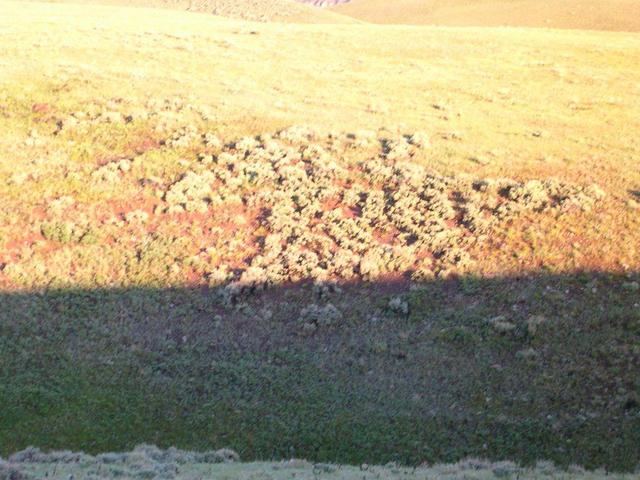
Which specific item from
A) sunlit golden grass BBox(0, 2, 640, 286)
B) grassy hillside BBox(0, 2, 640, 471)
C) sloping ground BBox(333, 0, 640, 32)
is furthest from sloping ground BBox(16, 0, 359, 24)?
grassy hillside BBox(0, 2, 640, 471)

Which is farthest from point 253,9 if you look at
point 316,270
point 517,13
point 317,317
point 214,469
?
point 214,469

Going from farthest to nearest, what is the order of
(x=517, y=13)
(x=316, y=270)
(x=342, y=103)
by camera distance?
(x=517, y=13) < (x=342, y=103) < (x=316, y=270)

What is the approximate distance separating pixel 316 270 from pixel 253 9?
99.5 metres

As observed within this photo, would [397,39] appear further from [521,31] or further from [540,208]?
[540,208]

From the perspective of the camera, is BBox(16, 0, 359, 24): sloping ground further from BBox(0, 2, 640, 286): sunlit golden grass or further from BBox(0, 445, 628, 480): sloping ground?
BBox(0, 445, 628, 480): sloping ground

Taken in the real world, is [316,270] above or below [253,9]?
below

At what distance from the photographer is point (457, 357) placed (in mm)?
16531

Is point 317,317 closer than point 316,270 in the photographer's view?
Yes

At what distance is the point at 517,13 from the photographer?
108m

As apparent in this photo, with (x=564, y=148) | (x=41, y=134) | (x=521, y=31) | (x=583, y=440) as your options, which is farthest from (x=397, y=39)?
(x=583, y=440)

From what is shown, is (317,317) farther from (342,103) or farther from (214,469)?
(342,103)

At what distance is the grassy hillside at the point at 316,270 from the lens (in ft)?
47.2

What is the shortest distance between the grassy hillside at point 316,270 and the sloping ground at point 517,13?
68709 millimetres

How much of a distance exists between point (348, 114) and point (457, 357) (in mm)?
18245
